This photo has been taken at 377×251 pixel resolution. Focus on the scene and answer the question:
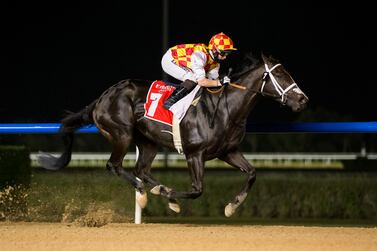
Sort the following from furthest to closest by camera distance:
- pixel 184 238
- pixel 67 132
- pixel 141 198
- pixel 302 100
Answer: pixel 67 132, pixel 141 198, pixel 302 100, pixel 184 238

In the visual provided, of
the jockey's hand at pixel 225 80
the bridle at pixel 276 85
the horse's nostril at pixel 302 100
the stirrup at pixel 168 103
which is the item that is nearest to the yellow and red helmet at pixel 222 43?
the jockey's hand at pixel 225 80

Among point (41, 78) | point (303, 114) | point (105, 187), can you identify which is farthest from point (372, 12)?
point (105, 187)

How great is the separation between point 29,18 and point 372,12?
9171 millimetres

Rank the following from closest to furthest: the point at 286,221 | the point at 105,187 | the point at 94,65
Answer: the point at 105,187 < the point at 286,221 < the point at 94,65

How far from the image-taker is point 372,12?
22.9 metres

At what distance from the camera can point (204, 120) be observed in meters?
7.07

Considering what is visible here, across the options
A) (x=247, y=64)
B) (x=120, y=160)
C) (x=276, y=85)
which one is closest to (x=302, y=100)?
(x=276, y=85)

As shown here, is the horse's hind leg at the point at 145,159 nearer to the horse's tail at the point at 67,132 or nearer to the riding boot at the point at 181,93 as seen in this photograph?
the horse's tail at the point at 67,132

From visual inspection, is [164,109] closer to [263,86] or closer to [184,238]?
[263,86]

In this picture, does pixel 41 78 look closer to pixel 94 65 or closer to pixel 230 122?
pixel 94 65

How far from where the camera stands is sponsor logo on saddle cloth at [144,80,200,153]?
7105mm

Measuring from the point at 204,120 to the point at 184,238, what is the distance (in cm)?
122

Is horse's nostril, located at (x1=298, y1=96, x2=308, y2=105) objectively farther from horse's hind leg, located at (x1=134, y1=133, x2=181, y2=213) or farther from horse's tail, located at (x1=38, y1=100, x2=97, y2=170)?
horse's tail, located at (x1=38, y1=100, x2=97, y2=170)

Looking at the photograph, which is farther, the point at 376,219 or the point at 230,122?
the point at 376,219
